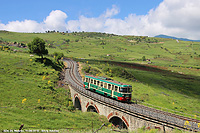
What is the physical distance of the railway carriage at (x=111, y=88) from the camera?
32.5 meters

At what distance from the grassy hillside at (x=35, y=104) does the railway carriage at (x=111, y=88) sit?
19.5ft

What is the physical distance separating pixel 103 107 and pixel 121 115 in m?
5.91

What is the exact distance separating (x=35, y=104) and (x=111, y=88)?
19.0m

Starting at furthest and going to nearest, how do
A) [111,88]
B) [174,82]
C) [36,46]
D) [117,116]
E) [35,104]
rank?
[174,82] → [36,46] → [35,104] → [111,88] → [117,116]

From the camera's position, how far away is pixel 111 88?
35000 millimetres

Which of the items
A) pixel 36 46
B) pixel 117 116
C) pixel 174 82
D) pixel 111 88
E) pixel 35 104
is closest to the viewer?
pixel 117 116

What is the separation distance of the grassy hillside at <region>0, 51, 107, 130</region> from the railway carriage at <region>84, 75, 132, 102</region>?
5954mm

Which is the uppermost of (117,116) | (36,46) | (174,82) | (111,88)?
(36,46)

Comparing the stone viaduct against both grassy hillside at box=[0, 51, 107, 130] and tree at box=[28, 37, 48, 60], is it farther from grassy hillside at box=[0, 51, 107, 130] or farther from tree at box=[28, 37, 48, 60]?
tree at box=[28, 37, 48, 60]

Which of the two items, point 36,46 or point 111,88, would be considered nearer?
point 111,88

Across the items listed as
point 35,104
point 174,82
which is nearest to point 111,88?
point 35,104

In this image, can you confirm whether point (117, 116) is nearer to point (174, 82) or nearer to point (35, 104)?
point (35, 104)

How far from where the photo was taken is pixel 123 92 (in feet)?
106

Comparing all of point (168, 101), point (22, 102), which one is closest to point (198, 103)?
point (168, 101)
